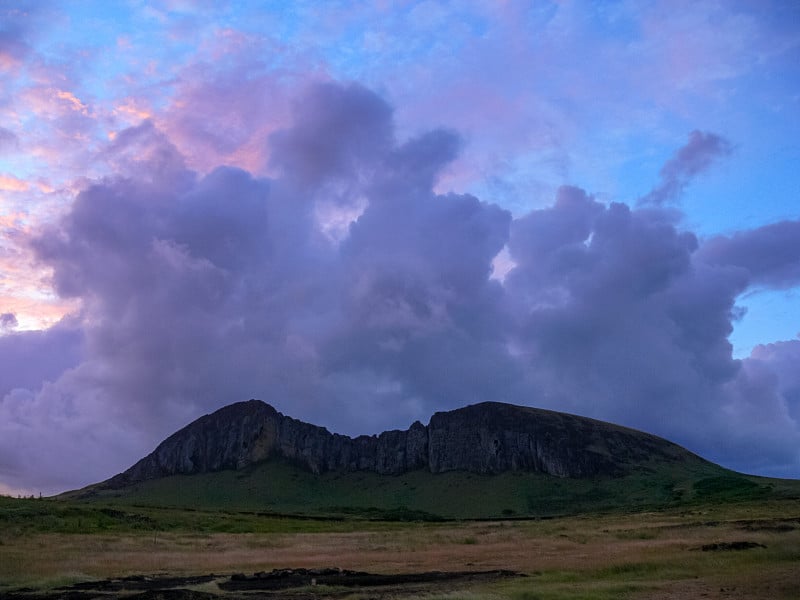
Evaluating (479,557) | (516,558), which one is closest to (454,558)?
(479,557)

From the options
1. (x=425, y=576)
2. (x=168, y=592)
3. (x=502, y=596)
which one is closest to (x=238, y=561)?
(x=425, y=576)

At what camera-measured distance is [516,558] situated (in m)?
44.0

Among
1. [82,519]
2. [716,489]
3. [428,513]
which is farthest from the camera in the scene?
[428,513]

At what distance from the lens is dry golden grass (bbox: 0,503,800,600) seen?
1042 inches

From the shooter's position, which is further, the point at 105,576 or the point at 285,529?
the point at 285,529

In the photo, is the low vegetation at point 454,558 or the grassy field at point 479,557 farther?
the low vegetation at point 454,558

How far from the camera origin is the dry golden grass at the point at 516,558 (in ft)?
86.8

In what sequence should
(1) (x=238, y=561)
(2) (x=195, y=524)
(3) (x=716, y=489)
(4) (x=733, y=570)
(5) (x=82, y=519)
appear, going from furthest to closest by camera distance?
1. (3) (x=716, y=489)
2. (2) (x=195, y=524)
3. (5) (x=82, y=519)
4. (1) (x=238, y=561)
5. (4) (x=733, y=570)

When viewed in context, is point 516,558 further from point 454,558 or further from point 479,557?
point 454,558

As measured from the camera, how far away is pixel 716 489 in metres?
174

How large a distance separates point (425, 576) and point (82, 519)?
59400 mm

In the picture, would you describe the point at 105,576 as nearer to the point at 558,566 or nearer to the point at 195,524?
the point at 558,566

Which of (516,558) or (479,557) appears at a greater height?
(516,558)

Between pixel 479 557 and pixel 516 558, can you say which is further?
pixel 479 557
